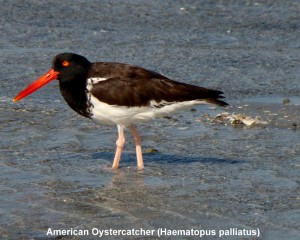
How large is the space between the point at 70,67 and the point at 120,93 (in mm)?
505

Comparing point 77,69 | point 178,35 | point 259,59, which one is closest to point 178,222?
point 77,69

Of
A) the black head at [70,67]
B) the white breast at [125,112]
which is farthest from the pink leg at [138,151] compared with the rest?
the black head at [70,67]

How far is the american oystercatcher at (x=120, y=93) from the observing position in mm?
7562

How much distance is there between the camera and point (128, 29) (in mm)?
11719

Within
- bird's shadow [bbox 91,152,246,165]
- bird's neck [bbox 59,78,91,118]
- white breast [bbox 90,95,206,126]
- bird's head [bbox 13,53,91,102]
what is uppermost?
bird's head [bbox 13,53,91,102]

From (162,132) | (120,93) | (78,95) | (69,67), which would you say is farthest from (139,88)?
(162,132)

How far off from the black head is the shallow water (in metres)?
0.66

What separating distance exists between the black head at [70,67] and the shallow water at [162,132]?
0.66m

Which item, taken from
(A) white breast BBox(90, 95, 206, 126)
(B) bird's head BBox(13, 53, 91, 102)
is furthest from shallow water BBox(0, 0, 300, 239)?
(B) bird's head BBox(13, 53, 91, 102)

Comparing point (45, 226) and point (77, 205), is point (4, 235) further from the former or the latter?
point (77, 205)

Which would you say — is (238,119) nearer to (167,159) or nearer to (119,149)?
(167,159)

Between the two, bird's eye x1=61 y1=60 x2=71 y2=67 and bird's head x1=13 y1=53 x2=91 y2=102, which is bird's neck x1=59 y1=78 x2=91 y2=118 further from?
bird's eye x1=61 y1=60 x2=71 y2=67

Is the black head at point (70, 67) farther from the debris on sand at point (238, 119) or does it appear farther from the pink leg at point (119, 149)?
the debris on sand at point (238, 119)

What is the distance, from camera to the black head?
303 inches
